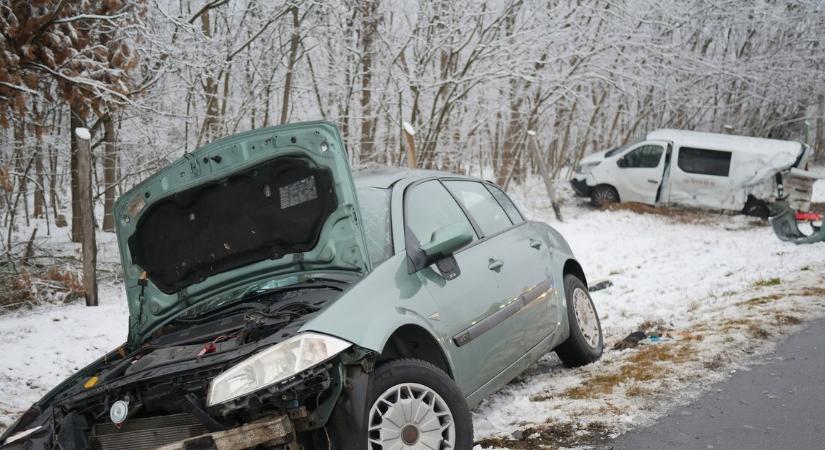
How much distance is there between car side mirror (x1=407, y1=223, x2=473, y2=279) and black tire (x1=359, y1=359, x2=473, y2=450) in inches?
26.2

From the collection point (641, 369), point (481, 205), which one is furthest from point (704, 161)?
point (481, 205)

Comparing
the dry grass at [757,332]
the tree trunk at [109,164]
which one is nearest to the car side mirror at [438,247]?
the dry grass at [757,332]

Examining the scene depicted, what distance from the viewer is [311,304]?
369 cm

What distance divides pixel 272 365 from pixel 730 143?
52.2 ft

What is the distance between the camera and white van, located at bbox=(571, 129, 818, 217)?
16.1 metres

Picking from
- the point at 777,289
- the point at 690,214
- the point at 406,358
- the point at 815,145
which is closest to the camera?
the point at 406,358

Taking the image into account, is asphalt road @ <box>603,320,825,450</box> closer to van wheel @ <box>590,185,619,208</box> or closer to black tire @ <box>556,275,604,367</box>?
A: black tire @ <box>556,275,604,367</box>

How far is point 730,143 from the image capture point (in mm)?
16844

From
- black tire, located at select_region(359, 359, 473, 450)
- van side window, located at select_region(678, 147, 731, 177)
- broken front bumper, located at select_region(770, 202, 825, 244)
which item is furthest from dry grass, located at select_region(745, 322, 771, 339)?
van side window, located at select_region(678, 147, 731, 177)

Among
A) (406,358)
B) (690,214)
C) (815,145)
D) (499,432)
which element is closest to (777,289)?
(499,432)

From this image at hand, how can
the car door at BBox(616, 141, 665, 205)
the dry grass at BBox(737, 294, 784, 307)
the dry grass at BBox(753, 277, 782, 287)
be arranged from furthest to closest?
the car door at BBox(616, 141, 665, 205)
the dry grass at BBox(753, 277, 782, 287)
the dry grass at BBox(737, 294, 784, 307)

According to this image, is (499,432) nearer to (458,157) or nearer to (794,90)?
(458,157)

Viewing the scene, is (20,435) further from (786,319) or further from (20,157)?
(20,157)

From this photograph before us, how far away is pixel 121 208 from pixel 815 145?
34.9 m
